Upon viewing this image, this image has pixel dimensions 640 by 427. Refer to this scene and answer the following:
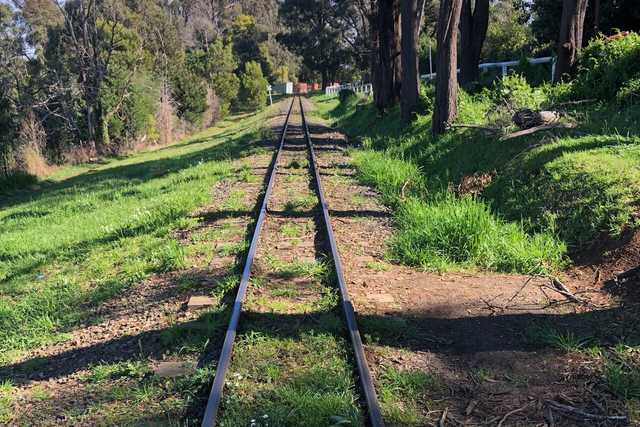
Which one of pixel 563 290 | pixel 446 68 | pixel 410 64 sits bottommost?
pixel 563 290

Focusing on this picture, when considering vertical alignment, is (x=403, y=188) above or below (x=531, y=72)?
below

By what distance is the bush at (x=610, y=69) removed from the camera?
10.4m

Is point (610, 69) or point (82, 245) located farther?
point (610, 69)

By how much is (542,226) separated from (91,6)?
26.4 m

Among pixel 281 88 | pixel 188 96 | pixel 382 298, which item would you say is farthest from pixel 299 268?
pixel 281 88

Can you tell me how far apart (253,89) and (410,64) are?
4515cm

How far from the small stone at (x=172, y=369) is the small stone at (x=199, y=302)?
3.61ft

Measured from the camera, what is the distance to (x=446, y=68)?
1339 cm

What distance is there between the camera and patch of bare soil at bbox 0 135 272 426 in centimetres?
404

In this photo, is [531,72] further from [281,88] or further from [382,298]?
[281,88]

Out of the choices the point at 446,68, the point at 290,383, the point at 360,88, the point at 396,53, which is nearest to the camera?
the point at 290,383

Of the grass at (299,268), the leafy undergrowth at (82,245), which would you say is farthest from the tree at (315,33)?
the grass at (299,268)

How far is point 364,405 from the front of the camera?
12.6 ft

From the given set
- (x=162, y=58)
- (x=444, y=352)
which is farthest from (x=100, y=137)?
(x=444, y=352)
